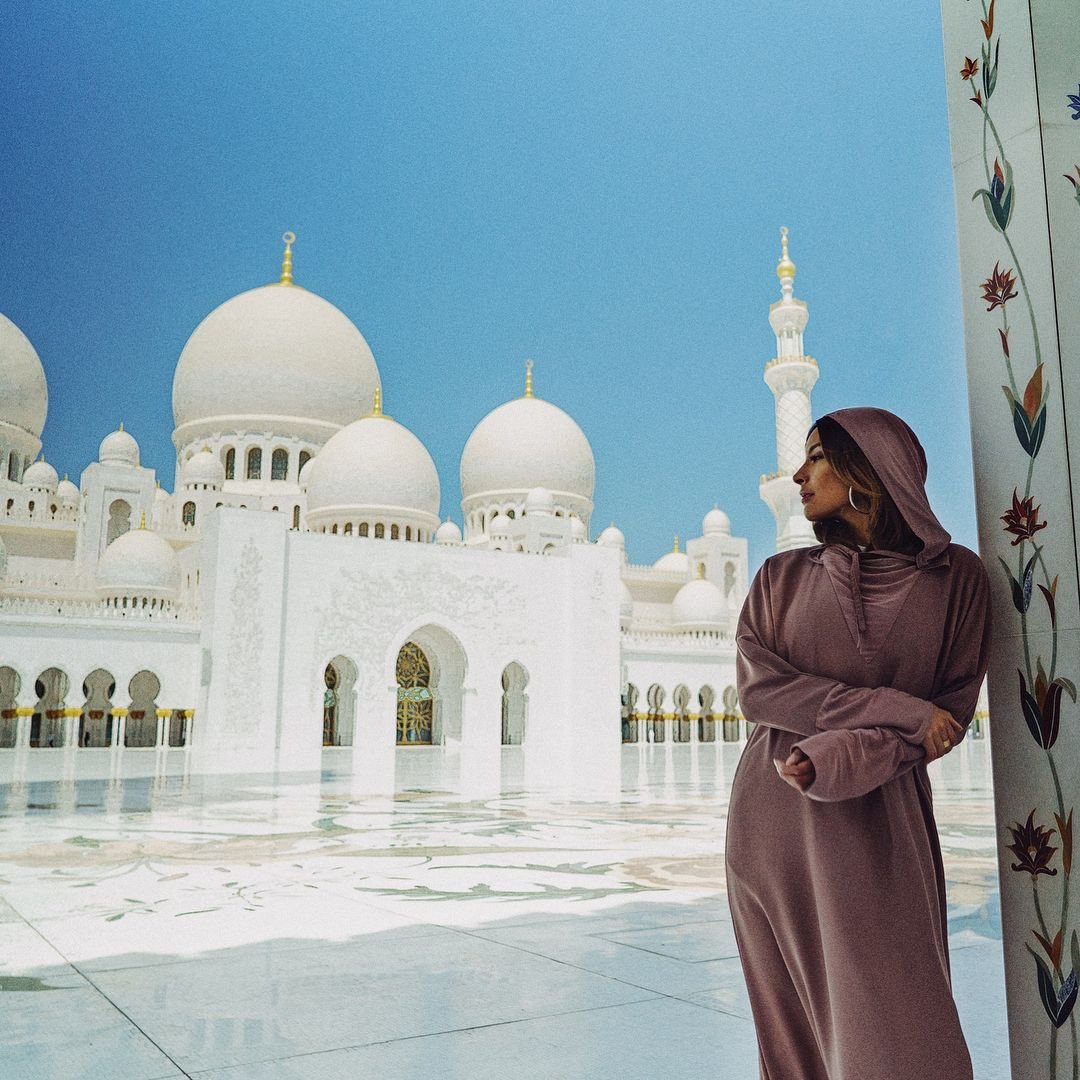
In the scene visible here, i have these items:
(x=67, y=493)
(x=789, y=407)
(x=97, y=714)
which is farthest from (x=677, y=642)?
(x=67, y=493)

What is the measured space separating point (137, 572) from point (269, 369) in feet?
17.6

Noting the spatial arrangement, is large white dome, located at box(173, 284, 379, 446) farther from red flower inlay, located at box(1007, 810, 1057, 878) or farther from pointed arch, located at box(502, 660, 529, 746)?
red flower inlay, located at box(1007, 810, 1057, 878)

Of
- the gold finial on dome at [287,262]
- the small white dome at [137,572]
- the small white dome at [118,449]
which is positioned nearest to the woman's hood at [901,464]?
the small white dome at [137,572]

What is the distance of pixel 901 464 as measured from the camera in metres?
1.48

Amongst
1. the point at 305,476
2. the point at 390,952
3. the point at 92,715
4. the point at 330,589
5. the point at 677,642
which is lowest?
the point at 390,952

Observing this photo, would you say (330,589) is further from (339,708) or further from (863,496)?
(863,496)

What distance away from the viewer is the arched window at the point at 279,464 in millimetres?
22719

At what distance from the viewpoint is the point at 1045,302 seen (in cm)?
154

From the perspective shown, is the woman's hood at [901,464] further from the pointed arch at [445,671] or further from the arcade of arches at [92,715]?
the arcade of arches at [92,715]

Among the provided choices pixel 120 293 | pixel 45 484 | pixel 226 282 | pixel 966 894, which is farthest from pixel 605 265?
pixel 966 894

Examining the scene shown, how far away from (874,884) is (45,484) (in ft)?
86.0

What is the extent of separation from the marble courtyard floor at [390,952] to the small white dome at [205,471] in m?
16.4

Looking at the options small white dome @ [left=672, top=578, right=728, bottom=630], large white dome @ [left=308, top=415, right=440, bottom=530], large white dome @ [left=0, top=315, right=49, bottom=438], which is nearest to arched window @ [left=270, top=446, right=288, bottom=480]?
large white dome @ [left=308, top=415, right=440, bottom=530]

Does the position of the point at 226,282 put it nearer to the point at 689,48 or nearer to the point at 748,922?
the point at 689,48
